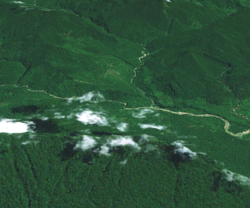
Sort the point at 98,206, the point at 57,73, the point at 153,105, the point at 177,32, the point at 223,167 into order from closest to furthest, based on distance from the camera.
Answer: the point at 98,206, the point at 223,167, the point at 153,105, the point at 57,73, the point at 177,32

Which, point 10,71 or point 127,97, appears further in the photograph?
point 10,71

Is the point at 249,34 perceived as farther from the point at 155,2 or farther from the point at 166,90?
the point at 166,90

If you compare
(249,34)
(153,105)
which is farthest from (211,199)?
(249,34)

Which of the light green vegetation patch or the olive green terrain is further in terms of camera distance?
the light green vegetation patch

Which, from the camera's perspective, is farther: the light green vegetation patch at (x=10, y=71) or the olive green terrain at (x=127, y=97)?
the light green vegetation patch at (x=10, y=71)

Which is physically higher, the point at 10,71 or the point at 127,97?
the point at 127,97

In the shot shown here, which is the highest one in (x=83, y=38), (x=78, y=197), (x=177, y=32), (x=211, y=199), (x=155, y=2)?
(x=155, y=2)

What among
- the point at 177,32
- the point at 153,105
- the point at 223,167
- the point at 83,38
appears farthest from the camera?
the point at 177,32

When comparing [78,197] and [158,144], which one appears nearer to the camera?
[78,197]
